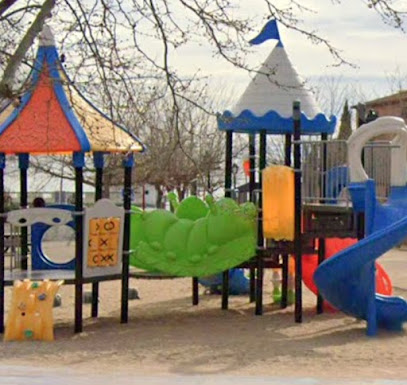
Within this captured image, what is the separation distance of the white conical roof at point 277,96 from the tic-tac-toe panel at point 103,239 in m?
2.55

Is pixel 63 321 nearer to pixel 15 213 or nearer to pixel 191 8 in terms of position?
pixel 15 213

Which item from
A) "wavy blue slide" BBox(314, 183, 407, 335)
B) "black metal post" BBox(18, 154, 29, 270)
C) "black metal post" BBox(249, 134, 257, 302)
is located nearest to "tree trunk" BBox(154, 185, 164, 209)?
"black metal post" BBox(249, 134, 257, 302)

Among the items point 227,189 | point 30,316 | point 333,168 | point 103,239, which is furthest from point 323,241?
point 30,316

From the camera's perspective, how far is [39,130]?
44.6ft

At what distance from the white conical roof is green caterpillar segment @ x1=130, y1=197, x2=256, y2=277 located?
4.56 ft

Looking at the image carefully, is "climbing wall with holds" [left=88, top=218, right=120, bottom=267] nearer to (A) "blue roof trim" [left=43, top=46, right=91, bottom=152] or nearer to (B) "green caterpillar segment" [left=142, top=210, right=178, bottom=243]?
(A) "blue roof trim" [left=43, top=46, right=91, bottom=152]

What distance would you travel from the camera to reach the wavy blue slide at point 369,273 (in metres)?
12.9

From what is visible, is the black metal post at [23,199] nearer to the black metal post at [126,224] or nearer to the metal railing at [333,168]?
the black metal post at [126,224]

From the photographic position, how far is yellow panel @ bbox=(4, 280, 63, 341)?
1273cm

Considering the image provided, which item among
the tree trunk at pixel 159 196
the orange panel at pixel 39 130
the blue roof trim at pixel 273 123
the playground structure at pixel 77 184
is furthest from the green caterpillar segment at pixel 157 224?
the tree trunk at pixel 159 196

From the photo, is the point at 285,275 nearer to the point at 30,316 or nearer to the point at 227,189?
the point at 227,189

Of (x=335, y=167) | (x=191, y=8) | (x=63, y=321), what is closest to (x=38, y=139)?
(x=63, y=321)

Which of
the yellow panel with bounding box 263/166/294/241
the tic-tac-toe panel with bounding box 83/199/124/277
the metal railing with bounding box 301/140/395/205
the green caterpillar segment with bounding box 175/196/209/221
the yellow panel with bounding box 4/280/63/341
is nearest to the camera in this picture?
the yellow panel with bounding box 4/280/63/341

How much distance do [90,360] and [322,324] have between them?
401 centimetres
